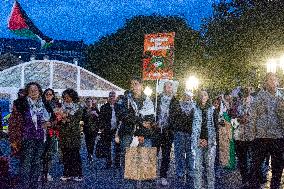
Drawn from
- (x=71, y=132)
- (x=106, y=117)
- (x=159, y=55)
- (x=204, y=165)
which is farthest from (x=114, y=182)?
(x=159, y=55)

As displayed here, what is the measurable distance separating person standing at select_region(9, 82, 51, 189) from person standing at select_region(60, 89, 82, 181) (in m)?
→ 2.07

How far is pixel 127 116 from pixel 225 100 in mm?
4433

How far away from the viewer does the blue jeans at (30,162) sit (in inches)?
331

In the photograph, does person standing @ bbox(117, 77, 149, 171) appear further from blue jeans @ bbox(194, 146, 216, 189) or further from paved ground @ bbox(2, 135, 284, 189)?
blue jeans @ bbox(194, 146, 216, 189)

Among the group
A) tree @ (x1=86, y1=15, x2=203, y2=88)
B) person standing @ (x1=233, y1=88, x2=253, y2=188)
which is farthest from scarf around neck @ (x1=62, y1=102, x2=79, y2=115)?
tree @ (x1=86, y1=15, x2=203, y2=88)

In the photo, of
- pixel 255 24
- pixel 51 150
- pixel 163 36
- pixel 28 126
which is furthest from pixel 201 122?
pixel 255 24

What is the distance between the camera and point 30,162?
846cm

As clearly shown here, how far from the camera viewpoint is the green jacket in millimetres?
11156

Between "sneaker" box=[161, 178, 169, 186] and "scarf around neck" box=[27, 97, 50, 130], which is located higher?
"scarf around neck" box=[27, 97, 50, 130]

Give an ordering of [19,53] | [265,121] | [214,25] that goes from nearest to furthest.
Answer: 1. [265,121]
2. [214,25]
3. [19,53]

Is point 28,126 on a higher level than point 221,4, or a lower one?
lower

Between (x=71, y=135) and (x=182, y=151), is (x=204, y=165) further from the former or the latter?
(x=71, y=135)

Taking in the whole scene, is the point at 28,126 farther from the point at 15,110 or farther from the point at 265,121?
the point at 265,121

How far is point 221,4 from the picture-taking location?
38.6 m
